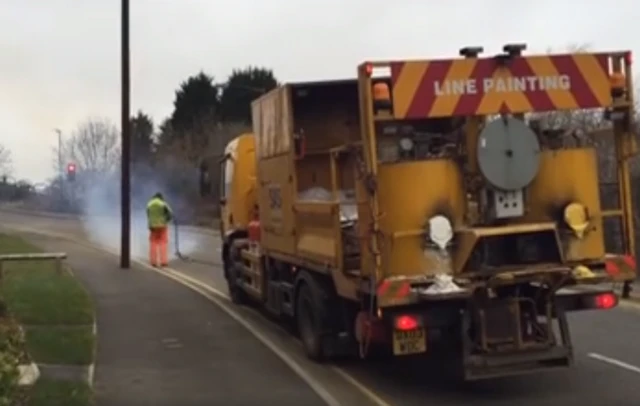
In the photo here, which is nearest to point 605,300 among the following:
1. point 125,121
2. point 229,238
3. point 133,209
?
point 229,238

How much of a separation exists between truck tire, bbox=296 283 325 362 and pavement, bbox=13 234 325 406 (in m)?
0.40

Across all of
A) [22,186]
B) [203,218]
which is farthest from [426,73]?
[22,186]

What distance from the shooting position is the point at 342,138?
1527cm

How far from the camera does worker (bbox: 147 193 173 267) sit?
2834cm

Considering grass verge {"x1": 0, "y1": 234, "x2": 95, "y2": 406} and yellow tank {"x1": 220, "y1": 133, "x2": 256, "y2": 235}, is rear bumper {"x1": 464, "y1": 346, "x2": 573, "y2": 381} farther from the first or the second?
yellow tank {"x1": 220, "y1": 133, "x2": 256, "y2": 235}

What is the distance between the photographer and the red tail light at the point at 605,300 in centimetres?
1177

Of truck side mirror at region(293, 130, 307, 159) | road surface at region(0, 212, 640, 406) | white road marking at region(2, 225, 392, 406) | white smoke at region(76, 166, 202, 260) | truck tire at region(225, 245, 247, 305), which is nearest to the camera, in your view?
road surface at region(0, 212, 640, 406)

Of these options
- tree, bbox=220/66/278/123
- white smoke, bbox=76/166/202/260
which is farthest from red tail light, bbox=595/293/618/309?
tree, bbox=220/66/278/123

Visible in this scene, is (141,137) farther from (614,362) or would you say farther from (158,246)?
(614,362)

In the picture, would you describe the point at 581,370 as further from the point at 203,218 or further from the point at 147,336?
the point at 203,218

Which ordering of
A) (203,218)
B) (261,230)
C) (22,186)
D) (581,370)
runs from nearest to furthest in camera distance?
(581,370) < (261,230) < (203,218) < (22,186)

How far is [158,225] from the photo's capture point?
28375 mm

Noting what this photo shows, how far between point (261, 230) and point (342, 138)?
2.04 m

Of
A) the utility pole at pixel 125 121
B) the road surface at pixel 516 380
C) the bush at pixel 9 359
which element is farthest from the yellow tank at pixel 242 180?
the utility pole at pixel 125 121
